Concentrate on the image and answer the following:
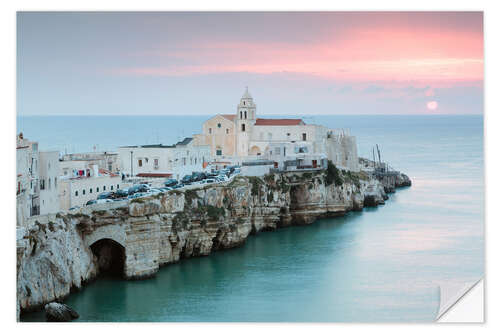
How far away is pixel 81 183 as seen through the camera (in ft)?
68.9

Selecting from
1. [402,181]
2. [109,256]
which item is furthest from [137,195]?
[402,181]

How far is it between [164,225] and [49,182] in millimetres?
3265

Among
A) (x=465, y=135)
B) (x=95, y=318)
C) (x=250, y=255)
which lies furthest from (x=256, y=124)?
(x=465, y=135)

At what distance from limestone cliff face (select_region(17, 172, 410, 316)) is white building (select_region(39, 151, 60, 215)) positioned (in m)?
0.89

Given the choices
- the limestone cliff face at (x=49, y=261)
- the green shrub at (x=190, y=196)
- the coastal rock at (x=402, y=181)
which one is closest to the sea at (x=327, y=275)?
the limestone cliff face at (x=49, y=261)

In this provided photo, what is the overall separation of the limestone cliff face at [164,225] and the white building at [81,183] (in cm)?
188

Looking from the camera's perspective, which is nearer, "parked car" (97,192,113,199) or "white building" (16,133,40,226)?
"white building" (16,133,40,226)

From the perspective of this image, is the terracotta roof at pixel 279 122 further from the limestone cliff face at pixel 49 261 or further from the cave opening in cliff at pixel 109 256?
the limestone cliff face at pixel 49 261

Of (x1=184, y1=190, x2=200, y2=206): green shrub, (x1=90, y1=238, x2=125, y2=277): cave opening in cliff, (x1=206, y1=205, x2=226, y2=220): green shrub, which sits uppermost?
(x1=184, y1=190, x2=200, y2=206): green shrub

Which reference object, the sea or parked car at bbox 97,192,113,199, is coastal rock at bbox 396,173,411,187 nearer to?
the sea

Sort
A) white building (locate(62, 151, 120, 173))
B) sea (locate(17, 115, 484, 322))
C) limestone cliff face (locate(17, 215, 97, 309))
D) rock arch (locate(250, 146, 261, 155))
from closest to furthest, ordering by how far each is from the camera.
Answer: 1. limestone cliff face (locate(17, 215, 97, 309))
2. sea (locate(17, 115, 484, 322))
3. white building (locate(62, 151, 120, 173))
4. rock arch (locate(250, 146, 261, 155))

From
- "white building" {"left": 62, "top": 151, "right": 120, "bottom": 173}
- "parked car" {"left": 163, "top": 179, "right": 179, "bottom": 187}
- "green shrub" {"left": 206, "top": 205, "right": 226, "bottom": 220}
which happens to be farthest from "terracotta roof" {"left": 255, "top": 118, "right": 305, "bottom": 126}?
"green shrub" {"left": 206, "top": 205, "right": 226, "bottom": 220}

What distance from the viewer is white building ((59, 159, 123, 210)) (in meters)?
20.5

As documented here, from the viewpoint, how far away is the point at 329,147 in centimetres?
3469
